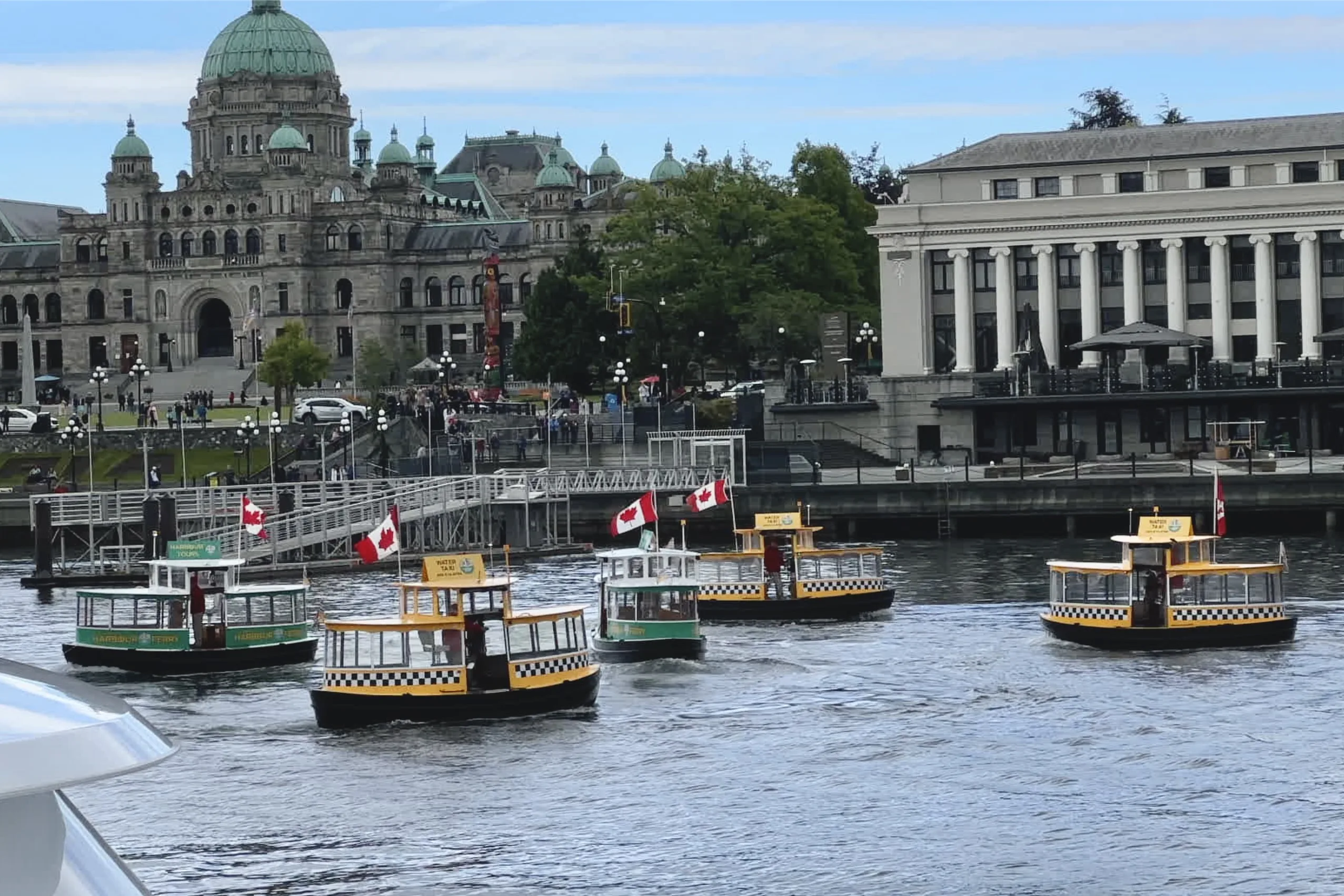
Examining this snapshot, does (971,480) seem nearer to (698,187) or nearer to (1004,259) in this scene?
(1004,259)

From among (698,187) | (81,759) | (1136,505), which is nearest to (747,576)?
(1136,505)

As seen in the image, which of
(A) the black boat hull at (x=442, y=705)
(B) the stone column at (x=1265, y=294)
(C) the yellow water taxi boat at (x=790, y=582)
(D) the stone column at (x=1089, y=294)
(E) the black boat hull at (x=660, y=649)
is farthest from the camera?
(D) the stone column at (x=1089, y=294)

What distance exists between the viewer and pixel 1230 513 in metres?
86.1

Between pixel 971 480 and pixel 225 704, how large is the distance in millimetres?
49453

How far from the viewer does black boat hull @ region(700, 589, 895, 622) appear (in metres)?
61.7

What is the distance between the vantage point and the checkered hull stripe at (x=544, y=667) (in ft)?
151

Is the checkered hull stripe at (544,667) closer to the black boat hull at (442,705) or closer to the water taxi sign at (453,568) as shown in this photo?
the black boat hull at (442,705)

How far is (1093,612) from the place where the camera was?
54.4 meters

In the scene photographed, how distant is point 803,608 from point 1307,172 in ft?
177

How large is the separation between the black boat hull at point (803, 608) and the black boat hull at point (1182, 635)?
8.14 m

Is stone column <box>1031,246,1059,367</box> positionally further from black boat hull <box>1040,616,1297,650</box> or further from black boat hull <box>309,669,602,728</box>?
black boat hull <box>309,669,602,728</box>

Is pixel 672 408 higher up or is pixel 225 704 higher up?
pixel 672 408

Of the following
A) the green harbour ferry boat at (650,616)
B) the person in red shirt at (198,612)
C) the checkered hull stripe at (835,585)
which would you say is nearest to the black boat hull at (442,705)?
the green harbour ferry boat at (650,616)

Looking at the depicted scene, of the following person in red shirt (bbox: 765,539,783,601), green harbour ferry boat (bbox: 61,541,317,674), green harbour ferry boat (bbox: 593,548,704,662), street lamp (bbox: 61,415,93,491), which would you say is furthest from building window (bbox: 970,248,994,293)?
green harbour ferry boat (bbox: 61,541,317,674)
